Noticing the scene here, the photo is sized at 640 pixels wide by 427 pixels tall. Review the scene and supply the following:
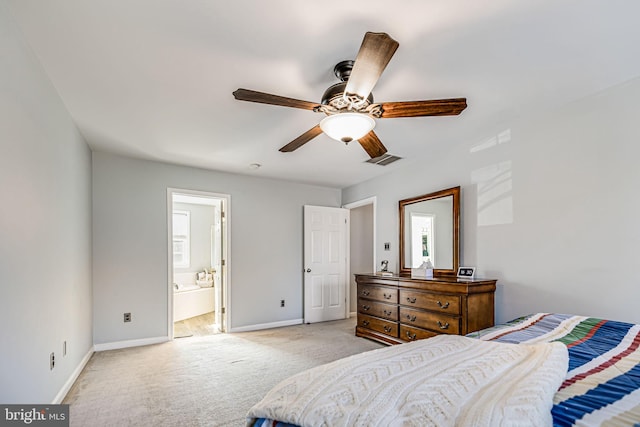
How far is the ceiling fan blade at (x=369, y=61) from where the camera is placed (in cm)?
148

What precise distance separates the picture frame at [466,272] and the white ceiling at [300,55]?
1.48m

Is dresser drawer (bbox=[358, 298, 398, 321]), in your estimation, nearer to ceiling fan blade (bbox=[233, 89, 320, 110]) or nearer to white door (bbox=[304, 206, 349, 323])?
white door (bbox=[304, 206, 349, 323])

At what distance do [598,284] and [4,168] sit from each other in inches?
157

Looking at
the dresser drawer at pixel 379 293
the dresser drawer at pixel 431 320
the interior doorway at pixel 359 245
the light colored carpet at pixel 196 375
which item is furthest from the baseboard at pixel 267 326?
the dresser drawer at pixel 431 320

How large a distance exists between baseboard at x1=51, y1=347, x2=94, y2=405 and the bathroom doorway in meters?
1.03

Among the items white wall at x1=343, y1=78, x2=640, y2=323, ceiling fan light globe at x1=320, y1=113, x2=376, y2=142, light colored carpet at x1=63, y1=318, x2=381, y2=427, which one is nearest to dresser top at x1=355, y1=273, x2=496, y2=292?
white wall at x1=343, y1=78, x2=640, y2=323

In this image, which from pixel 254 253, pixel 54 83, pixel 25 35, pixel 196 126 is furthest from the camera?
pixel 254 253

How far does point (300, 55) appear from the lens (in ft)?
6.71

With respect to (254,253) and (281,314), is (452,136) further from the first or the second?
(281,314)

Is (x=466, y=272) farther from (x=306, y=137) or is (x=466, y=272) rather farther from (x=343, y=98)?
(x=343, y=98)

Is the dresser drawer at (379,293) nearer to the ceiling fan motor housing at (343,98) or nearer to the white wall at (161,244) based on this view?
the white wall at (161,244)

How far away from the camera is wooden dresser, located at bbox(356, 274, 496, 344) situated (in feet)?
10.1

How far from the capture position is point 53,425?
2025 mm

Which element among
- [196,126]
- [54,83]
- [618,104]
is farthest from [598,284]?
[54,83]
